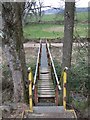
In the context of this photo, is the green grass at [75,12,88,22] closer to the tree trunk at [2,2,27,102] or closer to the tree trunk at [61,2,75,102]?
the tree trunk at [61,2,75,102]

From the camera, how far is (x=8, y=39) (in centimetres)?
795

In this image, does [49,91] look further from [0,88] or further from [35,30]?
[35,30]

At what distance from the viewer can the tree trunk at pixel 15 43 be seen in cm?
764

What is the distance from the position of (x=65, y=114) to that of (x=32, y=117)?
2.33ft

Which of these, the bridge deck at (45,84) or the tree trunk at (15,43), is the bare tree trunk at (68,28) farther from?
the tree trunk at (15,43)

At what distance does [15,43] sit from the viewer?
26.5ft

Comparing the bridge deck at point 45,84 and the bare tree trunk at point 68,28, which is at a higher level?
the bare tree trunk at point 68,28

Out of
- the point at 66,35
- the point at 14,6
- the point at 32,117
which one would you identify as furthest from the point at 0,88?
the point at 32,117

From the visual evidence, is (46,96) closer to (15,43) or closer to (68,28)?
(15,43)

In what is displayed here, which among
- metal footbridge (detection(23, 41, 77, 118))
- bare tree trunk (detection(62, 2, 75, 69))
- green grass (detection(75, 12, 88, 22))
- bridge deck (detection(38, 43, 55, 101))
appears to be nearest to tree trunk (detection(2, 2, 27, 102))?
metal footbridge (detection(23, 41, 77, 118))

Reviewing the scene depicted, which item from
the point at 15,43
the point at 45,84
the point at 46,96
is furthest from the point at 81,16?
the point at 15,43

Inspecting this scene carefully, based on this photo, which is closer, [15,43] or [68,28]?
[15,43]

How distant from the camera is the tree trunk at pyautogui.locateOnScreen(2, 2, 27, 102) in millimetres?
7636

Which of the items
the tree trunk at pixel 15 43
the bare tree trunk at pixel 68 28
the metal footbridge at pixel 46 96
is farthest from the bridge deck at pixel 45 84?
the bare tree trunk at pixel 68 28
